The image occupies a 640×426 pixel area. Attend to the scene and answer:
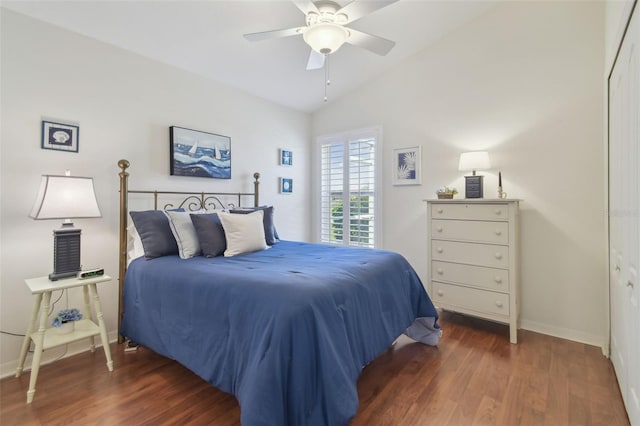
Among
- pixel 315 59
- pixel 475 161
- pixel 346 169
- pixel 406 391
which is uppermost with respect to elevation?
pixel 315 59

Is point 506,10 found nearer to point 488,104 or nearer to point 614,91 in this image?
point 488,104

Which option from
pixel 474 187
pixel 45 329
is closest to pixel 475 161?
pixel 474 187

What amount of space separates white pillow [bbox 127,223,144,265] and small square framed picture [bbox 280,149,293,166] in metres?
2.13

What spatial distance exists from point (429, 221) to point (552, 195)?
1089 mm

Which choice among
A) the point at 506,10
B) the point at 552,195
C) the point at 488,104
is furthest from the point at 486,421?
the point at 506,10

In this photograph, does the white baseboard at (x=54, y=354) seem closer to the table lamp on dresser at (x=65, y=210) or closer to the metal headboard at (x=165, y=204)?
the metal headboard at (x=165, y=204)

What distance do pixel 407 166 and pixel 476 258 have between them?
138 centimetres

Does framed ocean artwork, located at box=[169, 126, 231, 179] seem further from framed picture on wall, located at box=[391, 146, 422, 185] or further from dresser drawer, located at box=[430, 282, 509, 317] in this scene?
dresser drawer, located at box=[430, 282, 509, 317]

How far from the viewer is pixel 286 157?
14.1ft

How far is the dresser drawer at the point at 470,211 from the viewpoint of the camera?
2.70 meters

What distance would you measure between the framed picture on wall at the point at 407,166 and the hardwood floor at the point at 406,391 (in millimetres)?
1907

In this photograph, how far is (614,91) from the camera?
2.10m

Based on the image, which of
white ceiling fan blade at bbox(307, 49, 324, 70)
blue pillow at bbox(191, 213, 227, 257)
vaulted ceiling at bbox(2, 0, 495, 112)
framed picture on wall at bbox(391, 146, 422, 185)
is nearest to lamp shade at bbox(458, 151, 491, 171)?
framed picture on wall at bbox(391, 146, 422, 185)

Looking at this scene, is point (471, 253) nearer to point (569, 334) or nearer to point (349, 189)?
point (569, 334)
